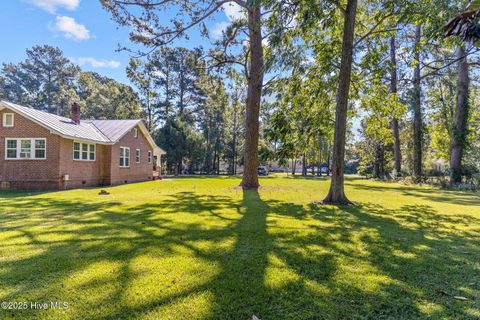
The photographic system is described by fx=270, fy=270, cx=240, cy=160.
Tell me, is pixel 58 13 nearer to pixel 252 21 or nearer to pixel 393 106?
pixel 252 21

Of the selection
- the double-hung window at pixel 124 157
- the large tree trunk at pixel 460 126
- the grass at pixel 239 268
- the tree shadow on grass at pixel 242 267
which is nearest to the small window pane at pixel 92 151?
the double-hung window at pixel 124 157

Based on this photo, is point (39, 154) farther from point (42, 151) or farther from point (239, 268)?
point (239, 268)

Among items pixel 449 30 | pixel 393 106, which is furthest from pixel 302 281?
pixel 393 106

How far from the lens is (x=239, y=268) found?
11.0 ft

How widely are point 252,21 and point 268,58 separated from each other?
5.75 m

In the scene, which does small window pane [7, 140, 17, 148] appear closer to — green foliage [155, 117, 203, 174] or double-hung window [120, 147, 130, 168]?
double-hung window [120, 147, 130, 168]

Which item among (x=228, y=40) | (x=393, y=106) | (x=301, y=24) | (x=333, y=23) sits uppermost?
(x=228, y=40)

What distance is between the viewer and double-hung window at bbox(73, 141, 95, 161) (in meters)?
15.5

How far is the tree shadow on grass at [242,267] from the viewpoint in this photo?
2.46 m

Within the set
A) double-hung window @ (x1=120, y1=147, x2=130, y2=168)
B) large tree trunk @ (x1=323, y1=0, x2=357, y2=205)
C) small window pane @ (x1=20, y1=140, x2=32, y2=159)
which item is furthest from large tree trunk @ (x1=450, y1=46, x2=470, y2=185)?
small window pane @ (x1=20, y1=140, x2=32, y2=159)

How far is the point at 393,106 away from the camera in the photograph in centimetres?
1195

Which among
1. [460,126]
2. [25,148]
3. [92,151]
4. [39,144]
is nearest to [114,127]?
[92,151]

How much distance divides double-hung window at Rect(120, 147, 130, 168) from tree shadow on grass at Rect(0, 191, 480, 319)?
43.5ft

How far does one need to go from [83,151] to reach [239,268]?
15821 mm
